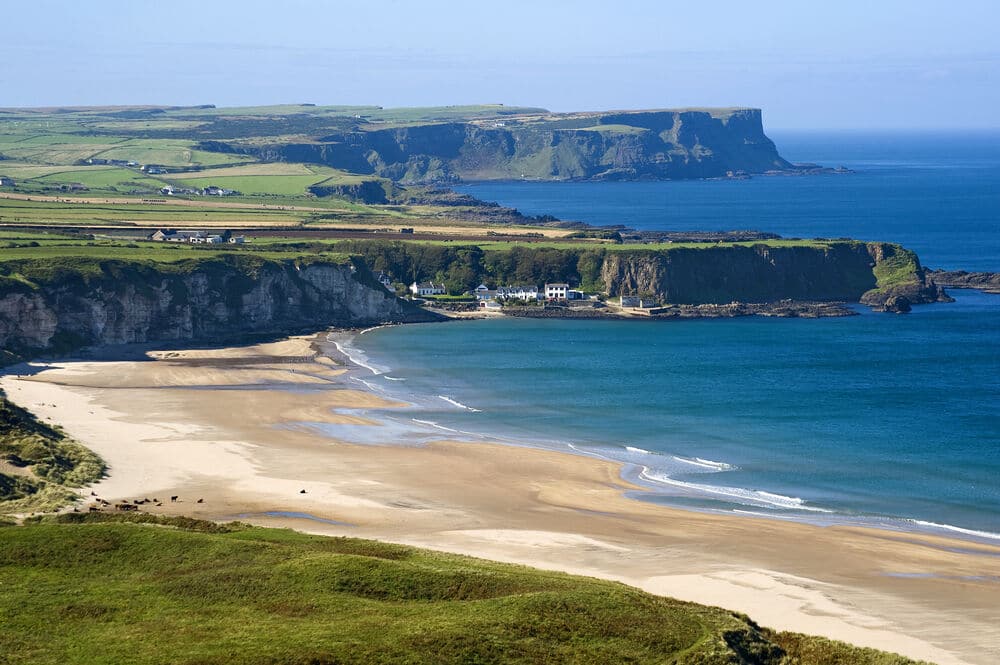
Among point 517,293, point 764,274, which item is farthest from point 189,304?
point 764,274

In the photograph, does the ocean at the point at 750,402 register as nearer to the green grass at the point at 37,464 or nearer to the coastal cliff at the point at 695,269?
the coastal cliff at the point at 695,269

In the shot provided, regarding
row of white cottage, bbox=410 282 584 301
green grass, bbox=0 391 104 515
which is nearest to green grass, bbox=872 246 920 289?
row of white cottage, bbox=410 282 584 301

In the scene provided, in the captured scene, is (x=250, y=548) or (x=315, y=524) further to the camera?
(x=315, y=524)

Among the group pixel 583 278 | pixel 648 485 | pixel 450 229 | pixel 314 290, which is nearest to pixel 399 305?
pixel 314 290

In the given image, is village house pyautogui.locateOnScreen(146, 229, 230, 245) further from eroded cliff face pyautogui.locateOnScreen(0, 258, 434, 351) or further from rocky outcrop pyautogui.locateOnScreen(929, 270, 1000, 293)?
rocky outcrop pyautogui.locateOnScreen(929, 270, 1000, 293)

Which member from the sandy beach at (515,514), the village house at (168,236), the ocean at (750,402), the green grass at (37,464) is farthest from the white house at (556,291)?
the green grass at (37,464)

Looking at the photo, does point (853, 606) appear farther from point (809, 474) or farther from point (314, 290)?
point (314, 290)
